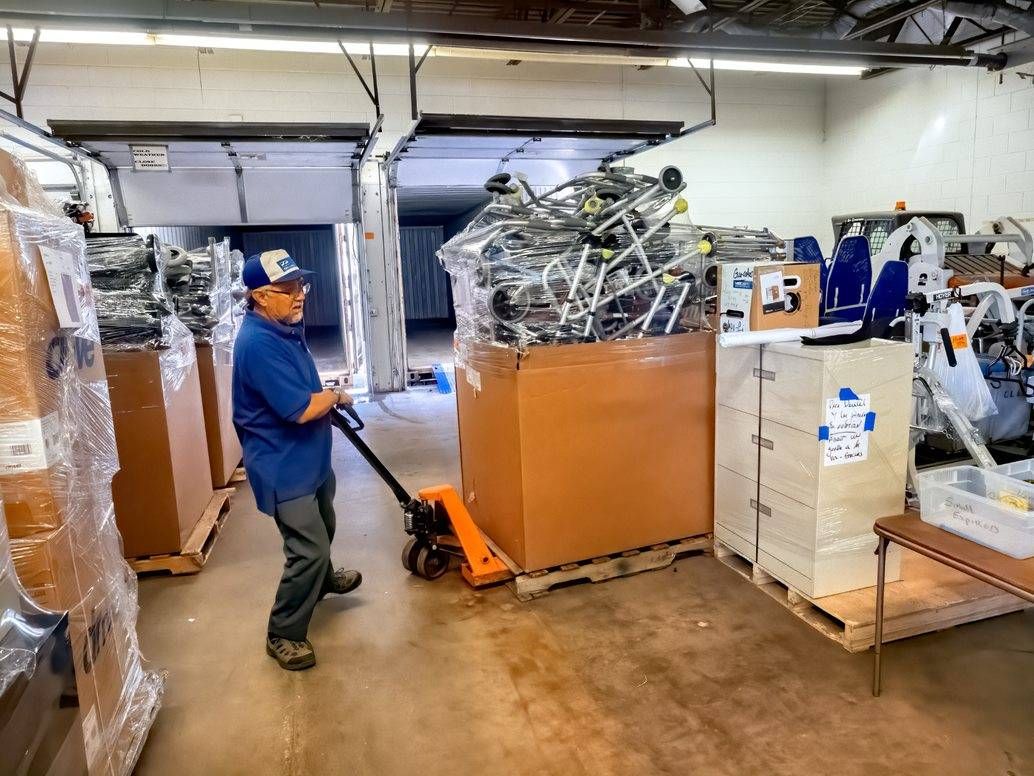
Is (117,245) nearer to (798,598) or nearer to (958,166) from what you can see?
(798,598)

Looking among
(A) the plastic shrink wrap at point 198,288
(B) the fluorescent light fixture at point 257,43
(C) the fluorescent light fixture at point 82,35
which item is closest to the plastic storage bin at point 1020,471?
(A) the plastic shrink wrap at point 198,288

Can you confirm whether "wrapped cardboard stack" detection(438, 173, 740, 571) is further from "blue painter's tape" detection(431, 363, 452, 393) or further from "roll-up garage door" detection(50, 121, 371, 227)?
"blue painter's tape" detection(431, 363, 452, 393)

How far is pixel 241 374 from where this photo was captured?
2514mm

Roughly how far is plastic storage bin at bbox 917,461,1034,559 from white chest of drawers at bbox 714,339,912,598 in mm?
399

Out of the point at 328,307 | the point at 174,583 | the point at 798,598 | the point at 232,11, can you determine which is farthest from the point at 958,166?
the point at 328,307

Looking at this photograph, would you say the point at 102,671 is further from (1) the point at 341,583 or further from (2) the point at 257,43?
(2) the point at 257,43

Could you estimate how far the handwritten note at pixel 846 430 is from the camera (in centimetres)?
A: 266

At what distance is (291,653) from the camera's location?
2715 mm

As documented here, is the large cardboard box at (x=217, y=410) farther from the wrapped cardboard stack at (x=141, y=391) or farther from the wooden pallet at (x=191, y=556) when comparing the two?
the wrapped cardboard stack at (x=141, y=391)

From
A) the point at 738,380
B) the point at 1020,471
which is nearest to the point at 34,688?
the point at 738,380

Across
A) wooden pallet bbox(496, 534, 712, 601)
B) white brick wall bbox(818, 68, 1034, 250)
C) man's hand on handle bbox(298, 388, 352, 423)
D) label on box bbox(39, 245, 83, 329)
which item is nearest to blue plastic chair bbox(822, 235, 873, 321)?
wooden pallet bbox(496, 534, 712, 601)

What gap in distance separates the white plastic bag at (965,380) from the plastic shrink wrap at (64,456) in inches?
169

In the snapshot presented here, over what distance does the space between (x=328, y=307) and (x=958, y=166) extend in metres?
11.4

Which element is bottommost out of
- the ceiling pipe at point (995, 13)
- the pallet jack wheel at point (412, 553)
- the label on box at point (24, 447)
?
the pallet jack wheel at point (412, 553)
